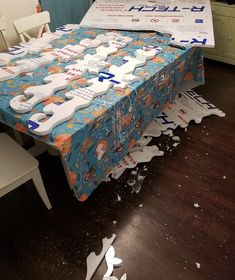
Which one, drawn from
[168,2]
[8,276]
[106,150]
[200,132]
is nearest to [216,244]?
[106,150]

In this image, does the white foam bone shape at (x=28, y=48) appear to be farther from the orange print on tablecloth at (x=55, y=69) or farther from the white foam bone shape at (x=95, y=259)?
the white foam bone shape at (x=95, y=259)

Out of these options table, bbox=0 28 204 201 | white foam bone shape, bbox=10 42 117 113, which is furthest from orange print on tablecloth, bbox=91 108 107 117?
white foam bone shape, bbox=10 42 117 113

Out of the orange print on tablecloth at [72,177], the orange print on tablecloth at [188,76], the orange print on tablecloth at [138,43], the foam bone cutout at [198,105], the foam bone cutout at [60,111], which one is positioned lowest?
the foam bone cutout at [198,105]

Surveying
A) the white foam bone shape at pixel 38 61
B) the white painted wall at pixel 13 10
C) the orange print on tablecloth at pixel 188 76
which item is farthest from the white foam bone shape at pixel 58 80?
the white painted wall at pixel 13 10

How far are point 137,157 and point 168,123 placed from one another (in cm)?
50

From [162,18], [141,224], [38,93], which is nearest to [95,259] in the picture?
[141,224]

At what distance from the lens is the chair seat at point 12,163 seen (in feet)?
3.67

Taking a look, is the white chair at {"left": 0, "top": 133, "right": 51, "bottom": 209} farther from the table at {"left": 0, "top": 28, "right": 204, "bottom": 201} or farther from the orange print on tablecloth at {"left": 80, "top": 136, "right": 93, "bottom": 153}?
the orange print on tablecloth at {"left": 80, "top": 136, "right": 93, "bottom": 153}

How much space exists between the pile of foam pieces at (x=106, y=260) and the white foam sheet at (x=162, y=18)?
1351 mm

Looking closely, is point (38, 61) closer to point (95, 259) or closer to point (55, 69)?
point (55, 69)

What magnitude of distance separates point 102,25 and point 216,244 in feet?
5.65

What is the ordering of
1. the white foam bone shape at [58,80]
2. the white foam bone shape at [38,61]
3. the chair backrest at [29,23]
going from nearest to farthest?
1. the white foam bone shape at [58,80]
2. the white foam bone shape at [38,61]
3. the chair backrest at [29,23]

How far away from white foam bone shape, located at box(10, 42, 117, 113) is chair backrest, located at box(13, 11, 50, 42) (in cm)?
67

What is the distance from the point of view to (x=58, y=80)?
47.5 inches
